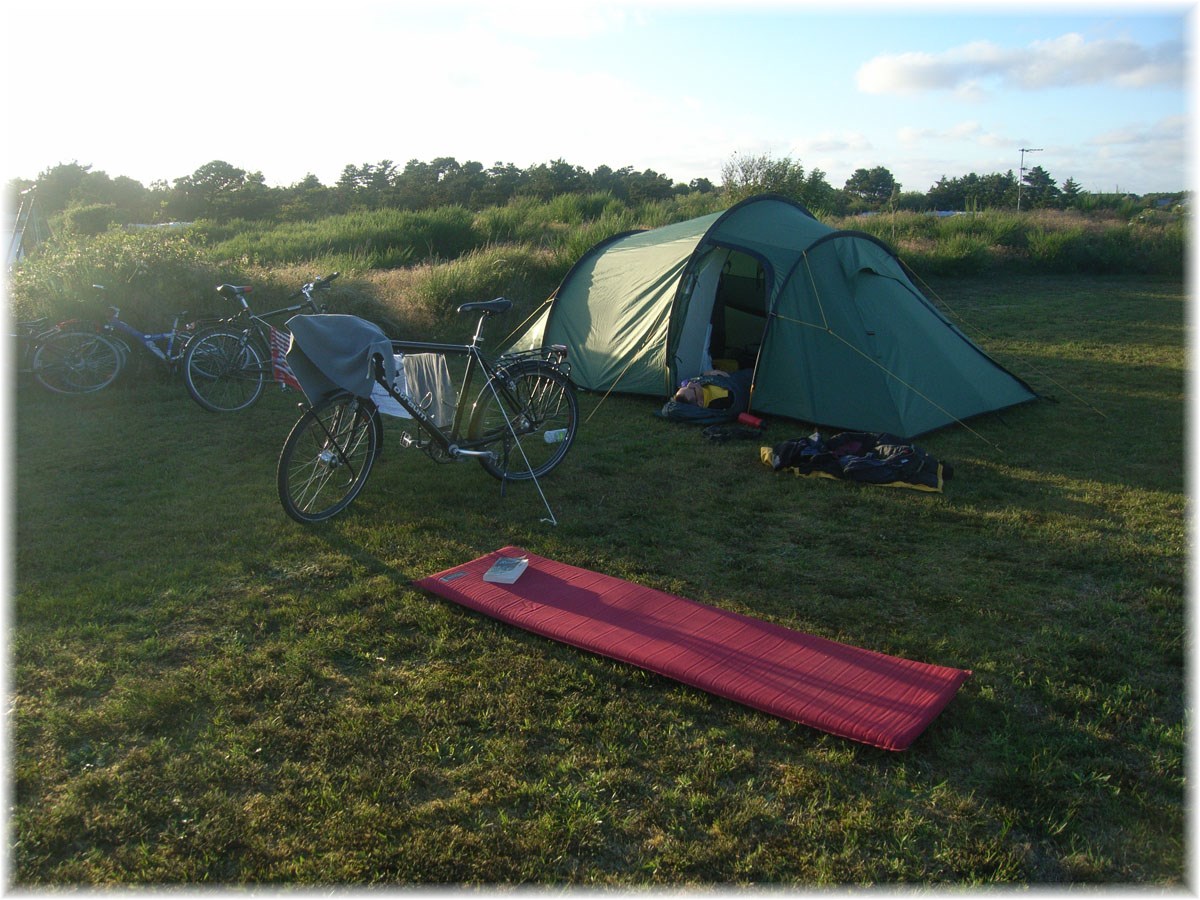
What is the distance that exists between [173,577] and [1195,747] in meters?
3.90

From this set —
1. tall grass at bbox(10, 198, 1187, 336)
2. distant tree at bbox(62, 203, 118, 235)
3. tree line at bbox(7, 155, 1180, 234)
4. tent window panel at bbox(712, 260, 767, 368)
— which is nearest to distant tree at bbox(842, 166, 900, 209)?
tree line at bbox(7, 155, 1180, 234)

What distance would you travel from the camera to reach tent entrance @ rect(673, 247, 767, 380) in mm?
7420

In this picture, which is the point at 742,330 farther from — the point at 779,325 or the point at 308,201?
the point at 308,201

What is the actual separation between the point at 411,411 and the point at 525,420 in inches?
Result: 32.7

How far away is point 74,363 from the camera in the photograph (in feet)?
24.3

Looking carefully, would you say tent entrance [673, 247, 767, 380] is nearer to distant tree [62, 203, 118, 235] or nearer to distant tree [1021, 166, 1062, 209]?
distant tree [62, 203, 118, 235]

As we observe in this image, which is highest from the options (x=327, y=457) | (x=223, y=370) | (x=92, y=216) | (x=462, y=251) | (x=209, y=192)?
(x=209, y=192)

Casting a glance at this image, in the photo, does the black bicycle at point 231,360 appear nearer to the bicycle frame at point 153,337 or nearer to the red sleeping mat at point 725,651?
the bicycle frame at point 153,337

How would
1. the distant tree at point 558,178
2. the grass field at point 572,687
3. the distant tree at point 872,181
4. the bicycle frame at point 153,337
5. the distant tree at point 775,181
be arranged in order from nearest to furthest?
the grass field at point 572,687
the bicycle frame at point 153,337
the distant tree at point 775,181
the distant tree at point 558,178
the distant tree at point 872,181

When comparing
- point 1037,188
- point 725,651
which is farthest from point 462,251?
point 1037,188

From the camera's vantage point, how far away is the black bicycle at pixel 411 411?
14.6ft

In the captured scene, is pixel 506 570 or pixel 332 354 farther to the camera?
pixel 332 354

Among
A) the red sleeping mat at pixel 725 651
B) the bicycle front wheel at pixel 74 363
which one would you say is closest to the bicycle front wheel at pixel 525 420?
the red sleeping mat at pixel 725 651

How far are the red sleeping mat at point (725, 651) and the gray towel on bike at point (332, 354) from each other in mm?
1158
